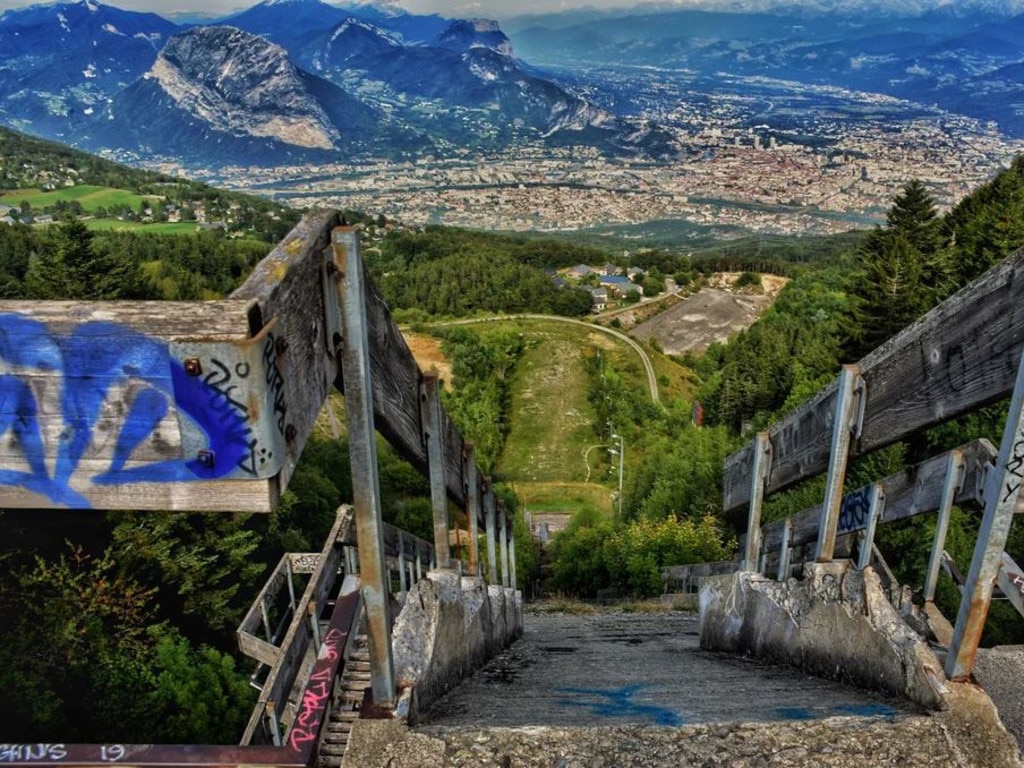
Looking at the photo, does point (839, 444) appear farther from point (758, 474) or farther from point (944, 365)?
point (758, 474)

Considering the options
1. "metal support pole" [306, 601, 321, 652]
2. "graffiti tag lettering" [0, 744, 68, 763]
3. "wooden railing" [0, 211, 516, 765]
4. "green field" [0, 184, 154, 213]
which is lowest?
"green field" [0, 184, 154, 213]

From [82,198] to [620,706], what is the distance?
315ft

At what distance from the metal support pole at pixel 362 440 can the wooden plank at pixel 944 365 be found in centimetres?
142

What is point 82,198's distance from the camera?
Result: 81.2 meters

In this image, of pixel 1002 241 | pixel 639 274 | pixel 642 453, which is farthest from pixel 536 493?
pixel 639 274

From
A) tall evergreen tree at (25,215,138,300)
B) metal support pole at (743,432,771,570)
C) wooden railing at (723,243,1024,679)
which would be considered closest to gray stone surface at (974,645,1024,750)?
wooden railing at (723,243,1024,679)

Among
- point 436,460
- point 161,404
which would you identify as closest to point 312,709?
point 161,404

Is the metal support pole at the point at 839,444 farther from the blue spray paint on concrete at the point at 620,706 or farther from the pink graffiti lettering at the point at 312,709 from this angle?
the pink graffiti lettering at the point at 312,709

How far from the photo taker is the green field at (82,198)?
74.9 metres

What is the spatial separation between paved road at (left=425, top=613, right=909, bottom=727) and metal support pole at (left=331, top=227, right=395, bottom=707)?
376mm

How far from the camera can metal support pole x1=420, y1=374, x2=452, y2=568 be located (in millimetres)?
2248

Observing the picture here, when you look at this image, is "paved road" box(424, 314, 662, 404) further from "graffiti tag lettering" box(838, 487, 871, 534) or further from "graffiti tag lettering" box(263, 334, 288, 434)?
"graffiti tag lettering" box(263, 334, 288, 434)

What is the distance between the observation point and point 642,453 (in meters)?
31.7

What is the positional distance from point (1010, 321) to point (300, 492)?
20776 mm
